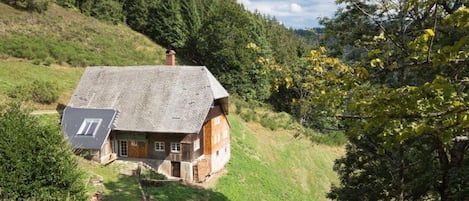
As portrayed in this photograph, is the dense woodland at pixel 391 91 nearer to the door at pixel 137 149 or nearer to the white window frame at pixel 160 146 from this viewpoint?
the white window frame at pixel 160 146

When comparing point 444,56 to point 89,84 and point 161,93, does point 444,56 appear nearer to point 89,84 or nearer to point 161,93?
point 161,93

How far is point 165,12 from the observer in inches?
2525

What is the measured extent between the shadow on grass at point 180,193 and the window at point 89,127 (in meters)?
6.14

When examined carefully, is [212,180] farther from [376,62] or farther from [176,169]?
[376,62]

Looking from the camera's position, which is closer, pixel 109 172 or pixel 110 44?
pixel 109 172

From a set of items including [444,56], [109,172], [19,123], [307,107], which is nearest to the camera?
[444,56]

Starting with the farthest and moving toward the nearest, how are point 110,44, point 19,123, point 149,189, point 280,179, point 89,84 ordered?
point 110,44, point 280,179, point 89,84, point 149,189, point 19,123

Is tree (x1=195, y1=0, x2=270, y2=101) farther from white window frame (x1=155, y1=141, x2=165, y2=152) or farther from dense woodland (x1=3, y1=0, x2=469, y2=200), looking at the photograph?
dense woodland (x1=3, y1=0, x2=469, y2=200)

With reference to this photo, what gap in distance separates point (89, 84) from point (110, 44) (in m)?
26.3

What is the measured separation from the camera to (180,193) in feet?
80.0

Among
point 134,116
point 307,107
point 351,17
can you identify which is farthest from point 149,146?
point 307,107

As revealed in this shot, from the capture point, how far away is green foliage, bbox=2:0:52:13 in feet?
168

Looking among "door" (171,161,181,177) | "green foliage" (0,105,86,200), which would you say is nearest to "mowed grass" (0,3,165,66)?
"door" (171,161,181,177)

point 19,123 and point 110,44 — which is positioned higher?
point 110,44
